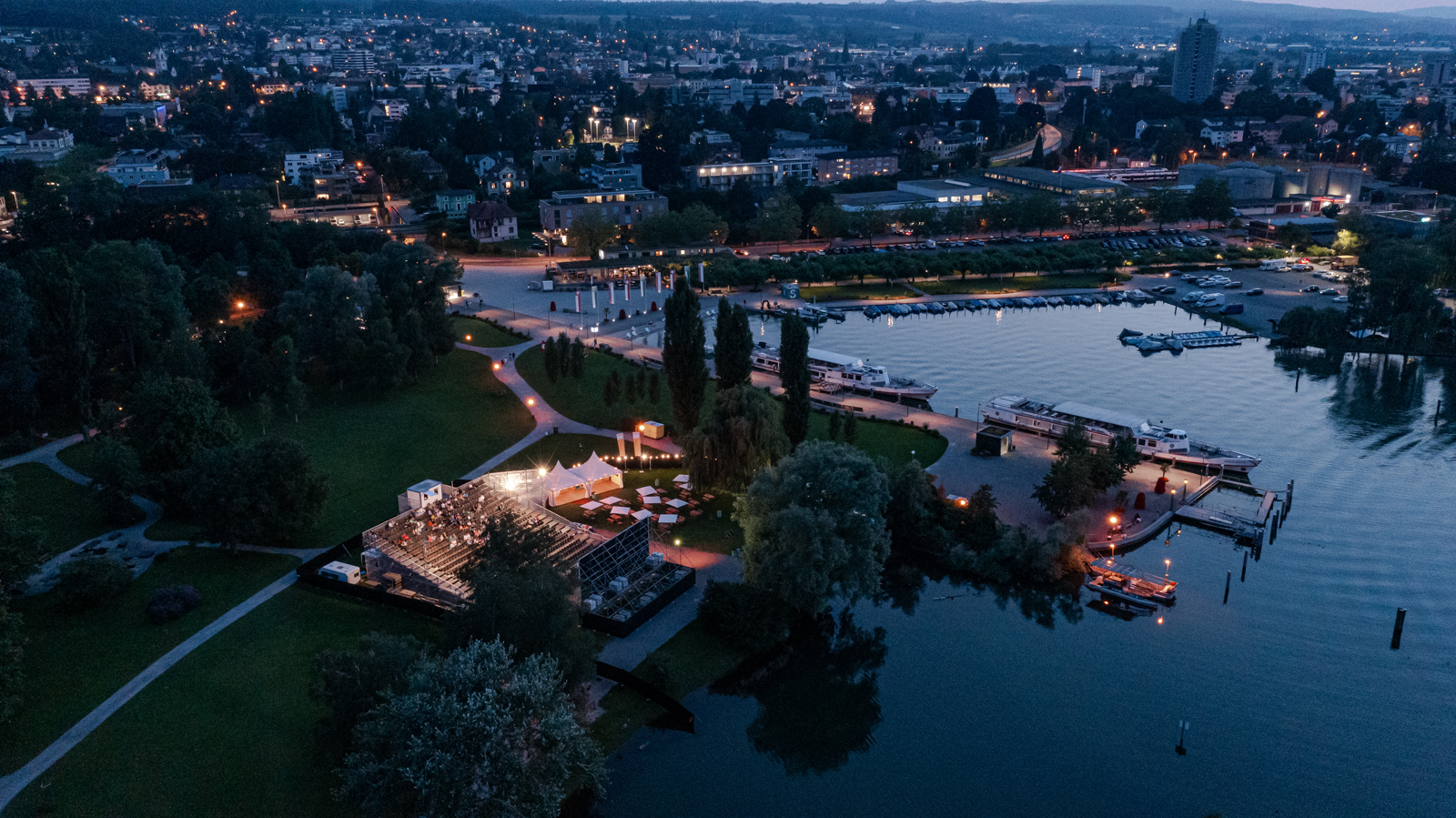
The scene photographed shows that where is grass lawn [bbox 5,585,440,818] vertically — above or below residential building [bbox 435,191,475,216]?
below

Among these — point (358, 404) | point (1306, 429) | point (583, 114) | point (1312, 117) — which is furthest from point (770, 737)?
point (1312, 117)

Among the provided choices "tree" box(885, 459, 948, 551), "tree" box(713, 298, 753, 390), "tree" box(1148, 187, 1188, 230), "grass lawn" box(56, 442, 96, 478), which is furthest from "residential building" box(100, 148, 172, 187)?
"tree" box(1148, 187, 1188, 230)

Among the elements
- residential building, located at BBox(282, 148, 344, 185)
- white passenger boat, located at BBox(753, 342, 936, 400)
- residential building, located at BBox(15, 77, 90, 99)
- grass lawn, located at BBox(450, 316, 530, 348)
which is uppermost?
residential building, located at BBox(15, 77, 90, 99)

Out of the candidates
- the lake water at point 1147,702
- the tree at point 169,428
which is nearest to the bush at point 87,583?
the tree at point 169,428

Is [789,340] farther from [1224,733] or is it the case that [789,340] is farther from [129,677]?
[129,677]

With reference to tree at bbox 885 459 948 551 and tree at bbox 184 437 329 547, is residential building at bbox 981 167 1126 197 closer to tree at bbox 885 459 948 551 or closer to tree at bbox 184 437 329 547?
tree at bbox 885 459 948 551

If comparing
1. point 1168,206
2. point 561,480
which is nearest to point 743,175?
point 1168,206
